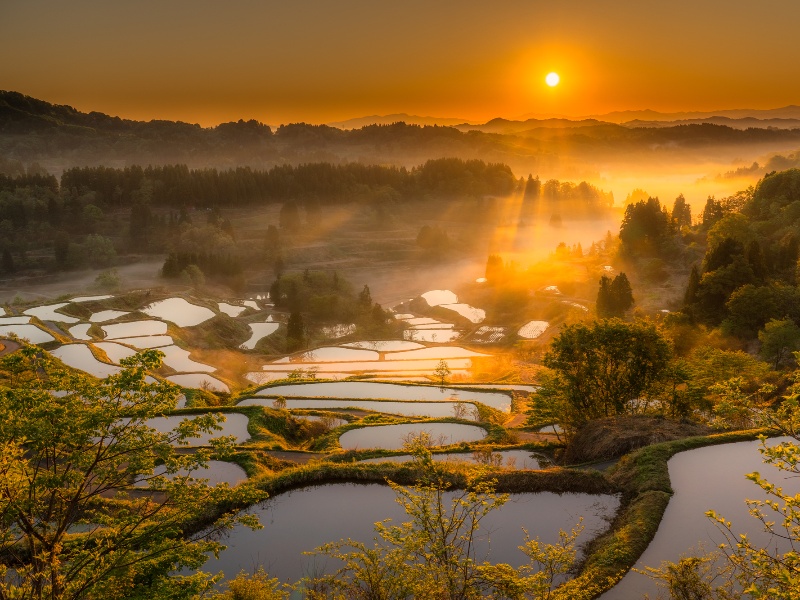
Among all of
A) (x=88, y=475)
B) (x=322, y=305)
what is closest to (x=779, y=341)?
(x=88, y=475)

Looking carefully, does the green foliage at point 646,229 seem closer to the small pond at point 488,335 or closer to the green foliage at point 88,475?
the small pond at point 488,335

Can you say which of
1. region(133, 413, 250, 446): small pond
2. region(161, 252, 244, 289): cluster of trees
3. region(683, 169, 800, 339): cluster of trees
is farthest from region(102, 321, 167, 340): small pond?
region(683, 169, 800, 339): cluster of trees

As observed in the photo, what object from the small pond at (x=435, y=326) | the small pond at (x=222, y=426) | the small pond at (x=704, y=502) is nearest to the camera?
the small pond at (x=704, y=502)

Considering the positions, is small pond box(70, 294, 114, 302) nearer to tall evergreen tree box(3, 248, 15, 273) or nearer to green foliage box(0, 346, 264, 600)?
tall evergreen tree box(3, 248, 15, 273)

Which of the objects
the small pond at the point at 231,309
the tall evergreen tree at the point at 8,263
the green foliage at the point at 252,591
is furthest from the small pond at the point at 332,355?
the tall evergreen tree at the point at 8,263

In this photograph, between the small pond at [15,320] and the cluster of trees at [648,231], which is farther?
the cluster of trees at [648,231]

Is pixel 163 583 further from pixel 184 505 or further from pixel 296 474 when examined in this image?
pixel 296 474
